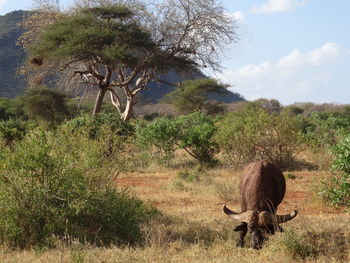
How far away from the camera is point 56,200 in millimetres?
7391

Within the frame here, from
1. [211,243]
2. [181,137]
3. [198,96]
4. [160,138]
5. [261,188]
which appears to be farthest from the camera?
[198,96]

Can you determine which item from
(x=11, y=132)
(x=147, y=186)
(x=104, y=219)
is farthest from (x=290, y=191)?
(x=11, y=132)

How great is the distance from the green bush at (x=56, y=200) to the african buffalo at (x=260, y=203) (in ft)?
5.46

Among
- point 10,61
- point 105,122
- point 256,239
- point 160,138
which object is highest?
point 10,61

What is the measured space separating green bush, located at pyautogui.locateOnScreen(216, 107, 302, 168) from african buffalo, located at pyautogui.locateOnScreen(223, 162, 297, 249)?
690 cm

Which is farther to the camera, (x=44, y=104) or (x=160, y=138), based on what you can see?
(x=44, y=104)

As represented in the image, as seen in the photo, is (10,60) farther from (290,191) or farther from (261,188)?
(261,188)

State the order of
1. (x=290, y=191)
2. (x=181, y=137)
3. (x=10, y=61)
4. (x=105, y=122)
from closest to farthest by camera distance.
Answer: (x=290, y=191) < (x=181, y=137) < (x=105, y=122) < (x=10, y=61)

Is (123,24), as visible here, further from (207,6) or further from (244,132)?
(244,132)

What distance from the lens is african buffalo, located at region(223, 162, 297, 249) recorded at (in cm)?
681

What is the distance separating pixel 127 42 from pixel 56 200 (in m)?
17.8

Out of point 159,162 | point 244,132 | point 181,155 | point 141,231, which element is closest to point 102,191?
point 141,231

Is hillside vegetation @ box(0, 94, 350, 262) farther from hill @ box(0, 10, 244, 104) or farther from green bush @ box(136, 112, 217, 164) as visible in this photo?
hill @ box(0, 10, 244, 104)

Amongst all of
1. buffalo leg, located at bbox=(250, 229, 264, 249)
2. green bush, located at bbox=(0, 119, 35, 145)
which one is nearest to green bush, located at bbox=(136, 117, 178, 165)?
green bush, located at bbox=(0, 119, 35, 145)
